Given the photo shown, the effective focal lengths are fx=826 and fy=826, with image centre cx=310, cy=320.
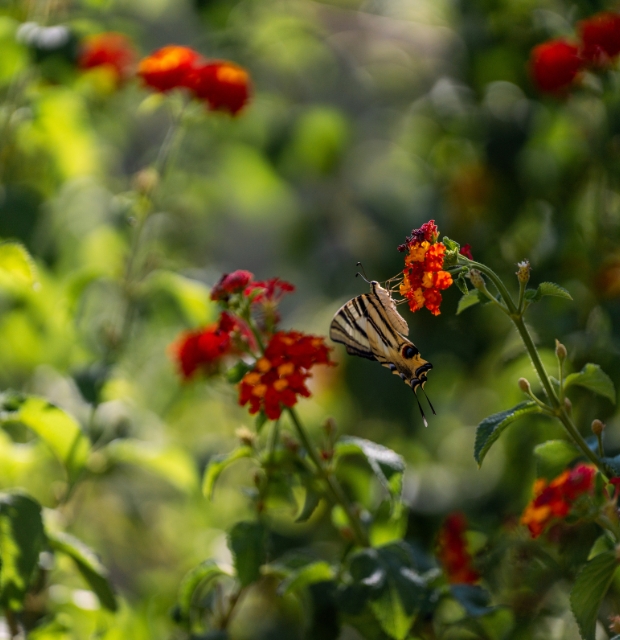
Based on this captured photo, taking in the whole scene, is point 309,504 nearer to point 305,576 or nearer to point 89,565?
point 305,576

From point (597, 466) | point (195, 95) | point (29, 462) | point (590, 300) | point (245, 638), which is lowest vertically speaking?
point (245, 638)

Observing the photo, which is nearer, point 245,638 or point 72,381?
point 72,381

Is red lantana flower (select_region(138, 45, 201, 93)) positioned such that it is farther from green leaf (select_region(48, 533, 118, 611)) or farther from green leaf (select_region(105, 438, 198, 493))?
green leaf (select_region(48, 533, 118, 611))

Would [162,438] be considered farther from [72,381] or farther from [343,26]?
[343,26]

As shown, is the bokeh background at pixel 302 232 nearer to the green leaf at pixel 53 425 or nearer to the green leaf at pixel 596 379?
the green leaf at pixel 53 425

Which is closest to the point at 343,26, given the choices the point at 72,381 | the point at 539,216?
the point at 539,216

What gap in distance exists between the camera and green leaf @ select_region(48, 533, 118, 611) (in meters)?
1.00

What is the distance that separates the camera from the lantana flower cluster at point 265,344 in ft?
2.92

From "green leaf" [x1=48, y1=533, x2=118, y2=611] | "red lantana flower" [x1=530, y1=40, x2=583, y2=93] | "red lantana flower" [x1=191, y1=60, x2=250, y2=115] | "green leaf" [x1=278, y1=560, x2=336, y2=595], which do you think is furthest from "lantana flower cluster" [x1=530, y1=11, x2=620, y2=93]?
"green leaf" [x1=48, y1=533, x2=118, y2=611]

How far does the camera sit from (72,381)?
4.16 feet

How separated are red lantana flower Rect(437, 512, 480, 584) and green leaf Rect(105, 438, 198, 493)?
40 centimetres

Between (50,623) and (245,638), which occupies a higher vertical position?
(50,623)

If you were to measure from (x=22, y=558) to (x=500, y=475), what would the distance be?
1060mm

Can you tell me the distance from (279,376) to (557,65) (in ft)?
2.72
